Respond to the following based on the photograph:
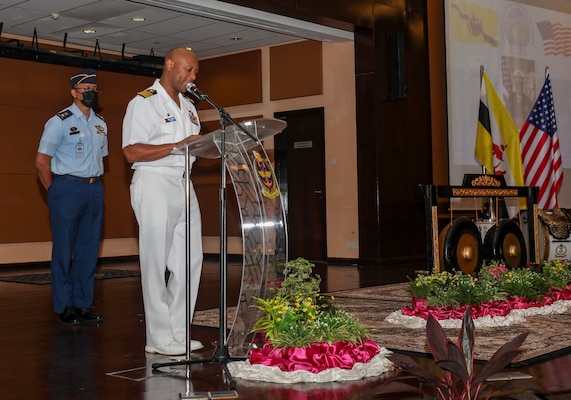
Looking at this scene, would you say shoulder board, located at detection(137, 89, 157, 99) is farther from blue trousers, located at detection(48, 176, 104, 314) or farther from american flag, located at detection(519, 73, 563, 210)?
american flag, located at detection(519, 73, 563, 210)

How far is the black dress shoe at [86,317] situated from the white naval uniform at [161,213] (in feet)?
4.13

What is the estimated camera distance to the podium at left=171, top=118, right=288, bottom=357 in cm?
337

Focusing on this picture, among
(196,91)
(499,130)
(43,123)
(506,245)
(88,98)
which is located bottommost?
(506,245)

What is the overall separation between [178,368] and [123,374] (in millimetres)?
251

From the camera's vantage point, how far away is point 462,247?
6.70 m

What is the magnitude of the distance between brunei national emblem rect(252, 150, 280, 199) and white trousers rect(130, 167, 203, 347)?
414mm

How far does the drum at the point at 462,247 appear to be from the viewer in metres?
6.55

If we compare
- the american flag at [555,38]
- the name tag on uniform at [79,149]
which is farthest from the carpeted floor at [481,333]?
the american flag at [555,38]

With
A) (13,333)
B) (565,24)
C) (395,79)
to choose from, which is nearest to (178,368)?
(13,333)

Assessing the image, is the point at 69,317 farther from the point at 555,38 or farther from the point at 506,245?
the point at 555,38

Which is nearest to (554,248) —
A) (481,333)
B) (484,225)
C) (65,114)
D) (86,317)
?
(484,225)

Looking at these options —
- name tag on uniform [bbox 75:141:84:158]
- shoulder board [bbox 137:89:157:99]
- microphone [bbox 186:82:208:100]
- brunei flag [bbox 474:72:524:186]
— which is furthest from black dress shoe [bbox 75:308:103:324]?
brunei flag [bbox 474:72:524:186]

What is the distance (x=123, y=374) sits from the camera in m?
3.45

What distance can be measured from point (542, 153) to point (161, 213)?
7.36m
